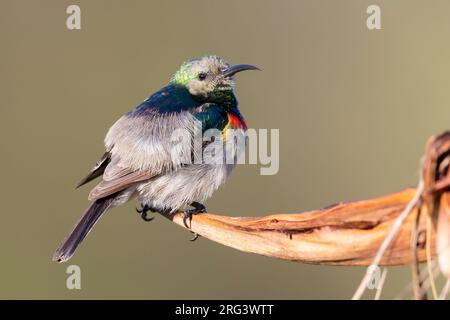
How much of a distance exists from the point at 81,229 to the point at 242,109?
3582mm

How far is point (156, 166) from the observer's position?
4.59m

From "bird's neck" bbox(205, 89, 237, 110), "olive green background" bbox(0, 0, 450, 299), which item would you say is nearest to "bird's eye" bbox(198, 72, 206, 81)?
"bird's neck" bbox(205, 89, 237, 110)

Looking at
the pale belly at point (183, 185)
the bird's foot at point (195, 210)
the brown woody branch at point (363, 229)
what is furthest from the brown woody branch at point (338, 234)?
the pale belly at point (183, 185)

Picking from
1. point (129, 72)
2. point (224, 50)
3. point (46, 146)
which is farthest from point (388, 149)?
point (46, 146)

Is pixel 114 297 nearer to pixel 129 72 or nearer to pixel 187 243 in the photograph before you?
pixel 187 243

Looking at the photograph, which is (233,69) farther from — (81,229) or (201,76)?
(81,229)

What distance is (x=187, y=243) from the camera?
685 cm

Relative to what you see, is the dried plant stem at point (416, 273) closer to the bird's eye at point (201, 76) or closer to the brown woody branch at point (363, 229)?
the brown woody branch at point (363, 229)

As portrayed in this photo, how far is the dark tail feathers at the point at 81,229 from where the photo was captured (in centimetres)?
443

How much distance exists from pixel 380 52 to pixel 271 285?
315 cm

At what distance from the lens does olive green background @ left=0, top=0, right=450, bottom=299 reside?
6.53 meters

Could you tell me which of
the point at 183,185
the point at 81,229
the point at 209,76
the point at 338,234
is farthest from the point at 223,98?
the point at 338,234

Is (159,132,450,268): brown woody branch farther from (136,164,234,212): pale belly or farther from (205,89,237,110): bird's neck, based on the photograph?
(205,89,237,110): bird's neck

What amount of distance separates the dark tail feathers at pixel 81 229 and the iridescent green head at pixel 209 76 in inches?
42.4
